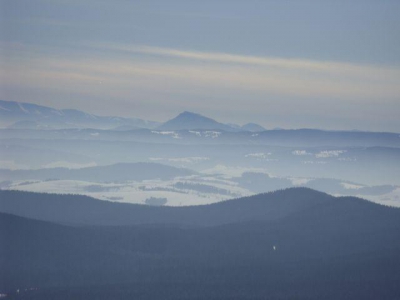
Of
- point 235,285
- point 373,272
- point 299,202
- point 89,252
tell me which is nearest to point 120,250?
point 89,252

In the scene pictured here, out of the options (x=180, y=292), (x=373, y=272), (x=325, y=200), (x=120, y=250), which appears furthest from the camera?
(x=325, y=200)

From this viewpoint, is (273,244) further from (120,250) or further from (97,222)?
(97,222)

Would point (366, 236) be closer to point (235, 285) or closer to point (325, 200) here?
point (325, 200)

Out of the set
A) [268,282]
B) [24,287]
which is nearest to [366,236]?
[268,282]

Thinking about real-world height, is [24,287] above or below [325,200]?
below

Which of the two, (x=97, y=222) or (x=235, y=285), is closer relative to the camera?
(x=235, y=285)

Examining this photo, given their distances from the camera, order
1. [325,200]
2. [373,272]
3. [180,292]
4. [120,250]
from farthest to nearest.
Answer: [325,200] → [120,250] → [373,272] → [180,292]
